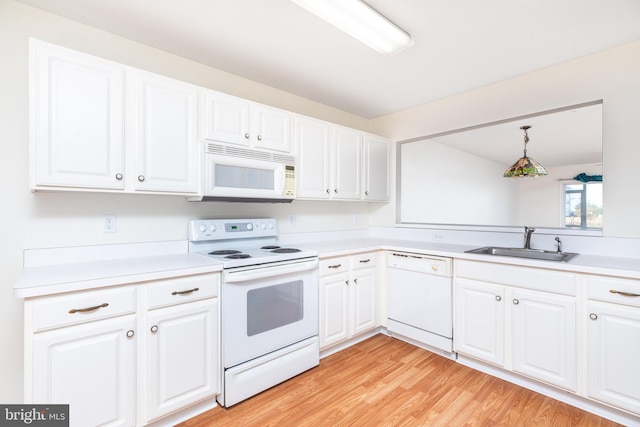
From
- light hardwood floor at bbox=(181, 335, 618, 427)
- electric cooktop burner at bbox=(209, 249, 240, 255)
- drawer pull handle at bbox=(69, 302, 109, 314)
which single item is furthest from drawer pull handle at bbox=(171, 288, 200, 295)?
light hardwood floor at bbox=(181, 335, 618, 427)

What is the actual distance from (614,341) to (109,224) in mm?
3268

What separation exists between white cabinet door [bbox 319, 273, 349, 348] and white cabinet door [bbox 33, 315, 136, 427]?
55.1 inches

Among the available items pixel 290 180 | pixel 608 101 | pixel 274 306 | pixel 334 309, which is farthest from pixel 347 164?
pixel 608 101

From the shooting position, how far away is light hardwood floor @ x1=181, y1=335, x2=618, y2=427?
5.99 feet

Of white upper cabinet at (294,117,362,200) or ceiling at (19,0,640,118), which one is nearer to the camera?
ceiling at (19,0,640,118)

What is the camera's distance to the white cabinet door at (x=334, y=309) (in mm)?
2545

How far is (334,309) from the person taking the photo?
2633 mm

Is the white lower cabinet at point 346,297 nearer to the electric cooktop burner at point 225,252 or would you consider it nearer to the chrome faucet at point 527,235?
the electric cooktop burner at point 225,252

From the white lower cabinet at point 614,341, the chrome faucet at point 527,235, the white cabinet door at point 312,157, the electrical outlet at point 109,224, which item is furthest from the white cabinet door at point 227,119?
the white lower cabinet at point 614,341

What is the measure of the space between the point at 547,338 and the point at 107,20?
11.8ft

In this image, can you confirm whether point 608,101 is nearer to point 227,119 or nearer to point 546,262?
point 546,262

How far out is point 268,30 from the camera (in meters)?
1.98

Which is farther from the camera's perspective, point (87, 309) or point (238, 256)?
point (238, 256)

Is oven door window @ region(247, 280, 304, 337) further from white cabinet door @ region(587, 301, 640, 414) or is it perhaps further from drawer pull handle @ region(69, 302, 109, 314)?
white cabinet door @ region(587, 301, 640, 414)
